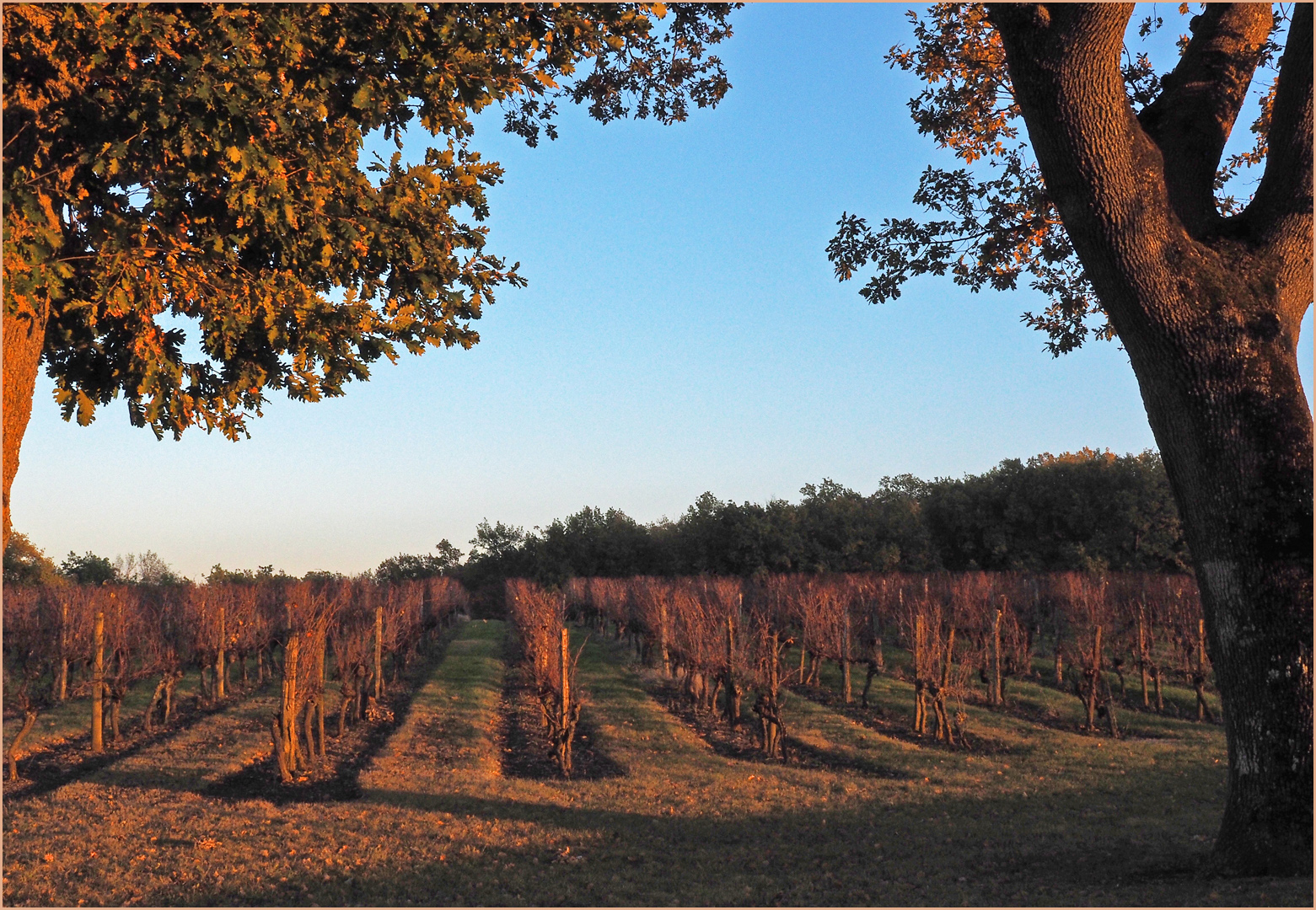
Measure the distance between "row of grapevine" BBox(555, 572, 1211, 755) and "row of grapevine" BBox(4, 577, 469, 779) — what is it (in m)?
7.00

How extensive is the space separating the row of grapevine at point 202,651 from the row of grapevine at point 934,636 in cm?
700

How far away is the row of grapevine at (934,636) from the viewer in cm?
1714

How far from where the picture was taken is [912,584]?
33250 mm

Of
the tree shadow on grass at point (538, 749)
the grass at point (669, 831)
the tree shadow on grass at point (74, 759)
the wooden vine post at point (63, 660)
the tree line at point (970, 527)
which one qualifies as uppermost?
the tree line at point (970, 527)

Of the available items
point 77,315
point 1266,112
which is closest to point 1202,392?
point 1266,112

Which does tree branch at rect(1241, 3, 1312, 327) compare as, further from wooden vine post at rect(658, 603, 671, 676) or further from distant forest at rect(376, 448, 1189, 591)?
distant forest at rect(376, 448, 1189, 591)

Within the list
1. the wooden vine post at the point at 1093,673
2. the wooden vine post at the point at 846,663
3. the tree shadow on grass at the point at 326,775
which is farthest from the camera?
the wooden vine post at the point at 846,663

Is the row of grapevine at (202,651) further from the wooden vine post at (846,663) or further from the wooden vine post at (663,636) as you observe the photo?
the wooden vine post at (846,663)

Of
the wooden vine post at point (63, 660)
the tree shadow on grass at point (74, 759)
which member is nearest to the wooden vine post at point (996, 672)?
the tree shadow on grass at point (74, 759)

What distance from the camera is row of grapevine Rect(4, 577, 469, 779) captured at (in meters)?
14.1

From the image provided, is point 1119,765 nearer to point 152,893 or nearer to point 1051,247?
point 1051,247

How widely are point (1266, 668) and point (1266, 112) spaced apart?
712 centimetres

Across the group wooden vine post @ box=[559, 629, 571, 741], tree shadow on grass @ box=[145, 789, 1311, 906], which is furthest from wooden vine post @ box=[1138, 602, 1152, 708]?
wooden vine post @ box=[559, 629, 571, 741]

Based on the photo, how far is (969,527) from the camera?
160ft
